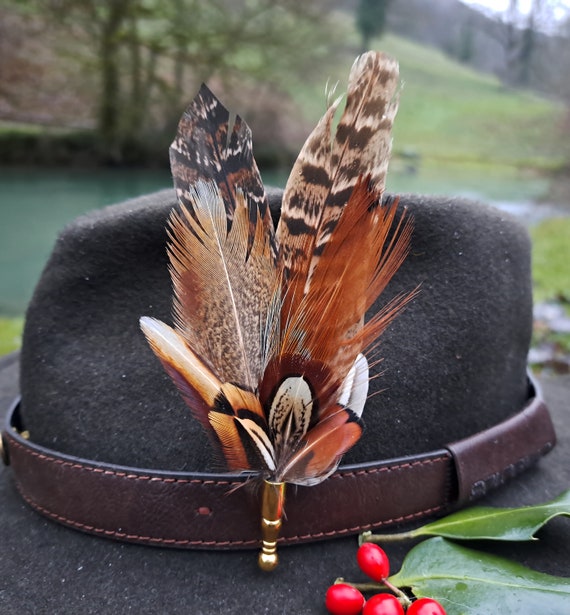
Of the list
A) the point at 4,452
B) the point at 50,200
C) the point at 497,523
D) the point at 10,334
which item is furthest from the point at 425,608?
the point at 50,200

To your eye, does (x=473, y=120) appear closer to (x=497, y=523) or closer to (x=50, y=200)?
(x=50, y=200)

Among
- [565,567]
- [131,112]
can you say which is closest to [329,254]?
[565,567]

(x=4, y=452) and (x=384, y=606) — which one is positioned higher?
(x=384, y=606)

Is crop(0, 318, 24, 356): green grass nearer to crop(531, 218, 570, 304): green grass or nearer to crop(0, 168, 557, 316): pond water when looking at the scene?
crop(0, 168, 557, 316): pond water

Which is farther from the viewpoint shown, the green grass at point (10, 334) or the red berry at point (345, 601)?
the green grass at point (10, 334)

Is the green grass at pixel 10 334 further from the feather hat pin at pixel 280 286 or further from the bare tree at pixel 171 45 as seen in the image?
the bare tree at pixel 171 45

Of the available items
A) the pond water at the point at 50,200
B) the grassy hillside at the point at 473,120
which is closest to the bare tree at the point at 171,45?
the pond water at the point at 50,200

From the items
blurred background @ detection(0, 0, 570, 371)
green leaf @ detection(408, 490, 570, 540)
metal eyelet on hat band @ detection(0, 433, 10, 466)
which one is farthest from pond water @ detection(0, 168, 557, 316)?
green leaf @ detection(408, 490, 570, 540)

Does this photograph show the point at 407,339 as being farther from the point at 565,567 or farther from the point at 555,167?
the point at 555,167
